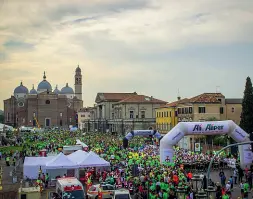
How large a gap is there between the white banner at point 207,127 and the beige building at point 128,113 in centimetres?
5312

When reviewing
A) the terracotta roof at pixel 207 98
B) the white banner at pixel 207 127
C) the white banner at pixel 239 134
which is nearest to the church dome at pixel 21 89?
the terracotta roof at pixel 207 98

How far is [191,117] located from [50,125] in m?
87.6

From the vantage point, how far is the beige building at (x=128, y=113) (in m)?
86.1

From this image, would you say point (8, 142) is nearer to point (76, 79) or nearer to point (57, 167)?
point (57, 167)

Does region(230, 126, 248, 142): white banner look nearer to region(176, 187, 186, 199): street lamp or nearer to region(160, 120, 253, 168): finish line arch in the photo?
region(160, 120, 253, 168): finish line arch

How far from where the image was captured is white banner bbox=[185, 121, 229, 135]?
102ft

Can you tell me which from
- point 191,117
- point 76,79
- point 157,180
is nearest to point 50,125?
point 76,79

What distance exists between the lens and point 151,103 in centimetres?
9106

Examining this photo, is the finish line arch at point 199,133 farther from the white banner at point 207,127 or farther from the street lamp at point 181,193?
the street lamp at point 181,193

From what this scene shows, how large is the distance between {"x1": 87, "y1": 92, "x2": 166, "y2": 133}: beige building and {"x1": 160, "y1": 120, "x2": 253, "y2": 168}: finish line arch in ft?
174

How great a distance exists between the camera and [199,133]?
3138cm

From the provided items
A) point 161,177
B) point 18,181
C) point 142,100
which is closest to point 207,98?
point 18,181

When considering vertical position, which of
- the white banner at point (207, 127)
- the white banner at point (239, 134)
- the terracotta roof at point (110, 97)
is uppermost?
the terracotta roof at point (110, 97)

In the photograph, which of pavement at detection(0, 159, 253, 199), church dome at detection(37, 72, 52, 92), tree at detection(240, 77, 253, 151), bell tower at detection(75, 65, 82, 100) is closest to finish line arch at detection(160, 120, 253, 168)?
pavement at detection(0, 159, 253, 199)
